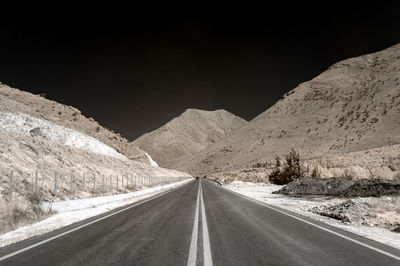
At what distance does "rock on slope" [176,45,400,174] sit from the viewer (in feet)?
256

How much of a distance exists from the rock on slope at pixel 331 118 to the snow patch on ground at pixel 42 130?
51598mm

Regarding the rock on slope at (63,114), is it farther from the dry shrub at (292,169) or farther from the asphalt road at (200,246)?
the asphalt road at (200,246)

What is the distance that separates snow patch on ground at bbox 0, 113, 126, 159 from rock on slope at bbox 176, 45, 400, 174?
169ft

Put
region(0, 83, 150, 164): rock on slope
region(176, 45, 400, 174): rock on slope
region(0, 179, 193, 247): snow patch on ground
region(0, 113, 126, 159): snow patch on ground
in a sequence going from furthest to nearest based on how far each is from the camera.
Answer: region(176, 45, 400, 174): rock on slope, region(0, 83, 150, 164): rock on slope, region(0, 113, 126, 159): snow patch on ground, region(0, 179, 193, 247): snow patch on ground

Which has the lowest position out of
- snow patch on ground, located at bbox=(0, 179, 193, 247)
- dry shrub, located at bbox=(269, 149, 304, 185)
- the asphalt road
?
the asphalt road

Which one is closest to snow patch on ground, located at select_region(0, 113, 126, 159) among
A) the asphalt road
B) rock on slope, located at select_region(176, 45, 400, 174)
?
the asphalt road

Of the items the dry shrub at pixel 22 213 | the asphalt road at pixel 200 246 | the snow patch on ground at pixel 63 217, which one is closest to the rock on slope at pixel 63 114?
the snow patch on ground at pixel 63 217

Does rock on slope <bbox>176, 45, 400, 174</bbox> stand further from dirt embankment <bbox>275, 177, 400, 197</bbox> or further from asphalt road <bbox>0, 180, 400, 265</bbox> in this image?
asphalt road <bbox>0, 180, 400, 265</bbox>

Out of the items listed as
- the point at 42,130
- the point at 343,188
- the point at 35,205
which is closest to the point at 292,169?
the point at 343,188

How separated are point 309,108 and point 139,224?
103 metres

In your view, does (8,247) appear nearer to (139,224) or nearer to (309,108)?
(139,224)

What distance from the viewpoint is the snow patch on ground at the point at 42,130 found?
40.7m

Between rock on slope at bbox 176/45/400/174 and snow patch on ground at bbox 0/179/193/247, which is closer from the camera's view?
snow patch on ground at bbox 0/179/193/247

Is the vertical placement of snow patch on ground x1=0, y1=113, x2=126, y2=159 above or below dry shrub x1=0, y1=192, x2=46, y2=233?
above
